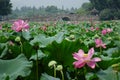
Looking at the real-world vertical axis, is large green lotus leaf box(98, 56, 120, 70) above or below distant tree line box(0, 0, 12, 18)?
above

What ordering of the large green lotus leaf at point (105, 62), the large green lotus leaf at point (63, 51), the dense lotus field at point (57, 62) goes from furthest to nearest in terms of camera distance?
the large green lotus leaf at point (63, 51) < the large green lotus leaf at point (105, 62) < the dense lotus field at point (57, 62)

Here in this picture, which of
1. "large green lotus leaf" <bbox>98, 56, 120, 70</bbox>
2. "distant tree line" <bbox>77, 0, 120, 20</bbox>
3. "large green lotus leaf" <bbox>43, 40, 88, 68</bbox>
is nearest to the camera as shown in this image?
"large green lotus leaf" <bbox>98, 56, 120, 70</bbox>

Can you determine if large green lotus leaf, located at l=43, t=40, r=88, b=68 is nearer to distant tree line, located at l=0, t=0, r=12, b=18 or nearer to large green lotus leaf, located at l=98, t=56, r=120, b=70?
large green lotus leaf, located at l=98, t=56, r=120, b=70

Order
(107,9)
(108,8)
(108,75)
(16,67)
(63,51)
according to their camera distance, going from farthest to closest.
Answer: (108,8), (107,9), (63,51), (16,67), (108,75)

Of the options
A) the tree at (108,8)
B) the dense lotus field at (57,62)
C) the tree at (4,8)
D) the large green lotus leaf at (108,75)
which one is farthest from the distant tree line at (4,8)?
the large green lotus leaf at (108,75)

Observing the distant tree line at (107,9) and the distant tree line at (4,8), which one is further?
the distant tree line at (4,8)

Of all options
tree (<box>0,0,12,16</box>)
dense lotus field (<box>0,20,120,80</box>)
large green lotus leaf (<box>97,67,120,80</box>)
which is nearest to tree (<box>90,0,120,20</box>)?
tree (<box>0,0,12,16</box>)

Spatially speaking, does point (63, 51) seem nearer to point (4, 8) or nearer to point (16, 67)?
point (16, 67)

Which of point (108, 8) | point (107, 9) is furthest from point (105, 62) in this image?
point (108, 8)

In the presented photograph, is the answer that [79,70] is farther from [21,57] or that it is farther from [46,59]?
[21,57]

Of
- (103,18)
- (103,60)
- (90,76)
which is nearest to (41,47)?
(103,60)

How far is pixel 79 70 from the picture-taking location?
1482 mm

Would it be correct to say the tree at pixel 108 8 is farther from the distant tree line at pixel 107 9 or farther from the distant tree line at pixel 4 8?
the distant tree line at pixel 4 8

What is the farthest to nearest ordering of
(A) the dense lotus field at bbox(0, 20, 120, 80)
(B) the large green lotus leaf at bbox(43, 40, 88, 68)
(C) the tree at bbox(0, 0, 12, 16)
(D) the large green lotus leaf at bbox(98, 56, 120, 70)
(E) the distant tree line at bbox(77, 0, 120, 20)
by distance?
(C) the tree at bbox(0, 0, 12, 16)
(E) the distant tree line at bbox(77, 0, 120, 20)
(B) the large green lotus leaf at bbox(43, 40, 88, 68)
(D) the large green lotus leaf at bbox(98, 56, 120, 70)
(A) the dense lotus field at bbox(0, 20, 120, 80)
